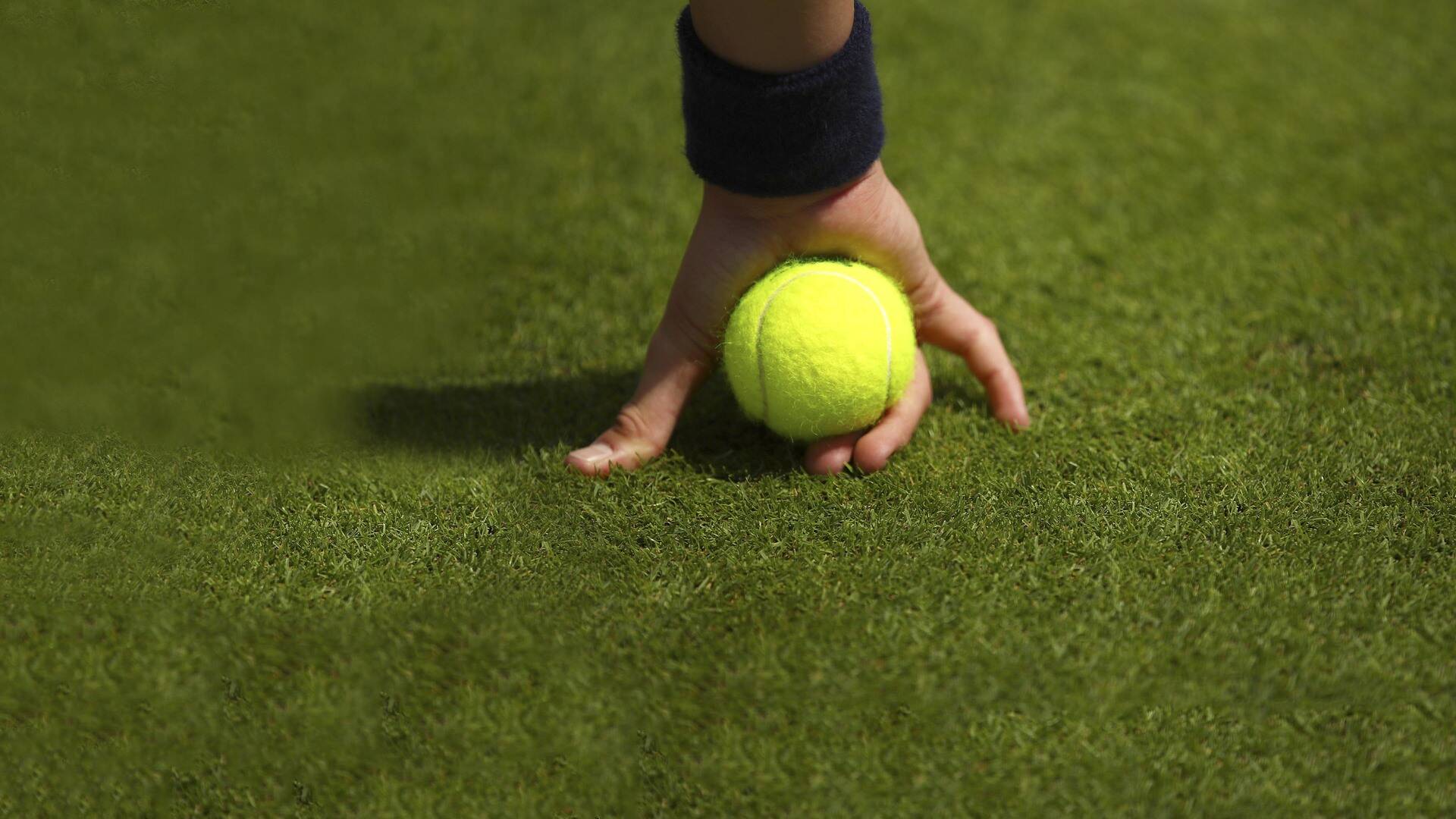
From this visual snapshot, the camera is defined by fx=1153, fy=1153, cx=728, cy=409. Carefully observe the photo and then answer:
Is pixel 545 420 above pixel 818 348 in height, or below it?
below

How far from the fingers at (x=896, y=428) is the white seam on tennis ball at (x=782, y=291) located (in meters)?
0.10

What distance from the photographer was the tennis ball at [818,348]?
2.09m

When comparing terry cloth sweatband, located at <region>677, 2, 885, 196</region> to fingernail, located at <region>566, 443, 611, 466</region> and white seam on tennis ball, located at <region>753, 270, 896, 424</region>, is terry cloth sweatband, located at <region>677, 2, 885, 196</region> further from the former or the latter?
fingernail, located at <region>566, 443, 611, 466</region>

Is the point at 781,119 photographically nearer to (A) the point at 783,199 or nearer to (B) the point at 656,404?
(A) the point at 783,199

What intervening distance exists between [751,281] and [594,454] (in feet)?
1.49

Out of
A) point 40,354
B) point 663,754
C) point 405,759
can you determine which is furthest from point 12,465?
point 663,754

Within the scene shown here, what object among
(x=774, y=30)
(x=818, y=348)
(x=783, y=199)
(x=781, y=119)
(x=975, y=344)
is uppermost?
(x=774, y=30)

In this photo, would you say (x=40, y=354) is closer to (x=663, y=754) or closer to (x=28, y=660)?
(x=28, y=660)

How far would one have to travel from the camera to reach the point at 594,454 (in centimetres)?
225

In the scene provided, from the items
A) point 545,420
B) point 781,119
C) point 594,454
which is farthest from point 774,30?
point 545,420

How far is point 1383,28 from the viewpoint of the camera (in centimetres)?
433

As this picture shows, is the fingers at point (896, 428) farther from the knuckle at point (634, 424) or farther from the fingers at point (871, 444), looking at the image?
the knuckle at point (634, 424)

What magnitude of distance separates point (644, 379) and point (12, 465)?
46.9 inches

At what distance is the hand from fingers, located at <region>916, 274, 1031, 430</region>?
54 mm
